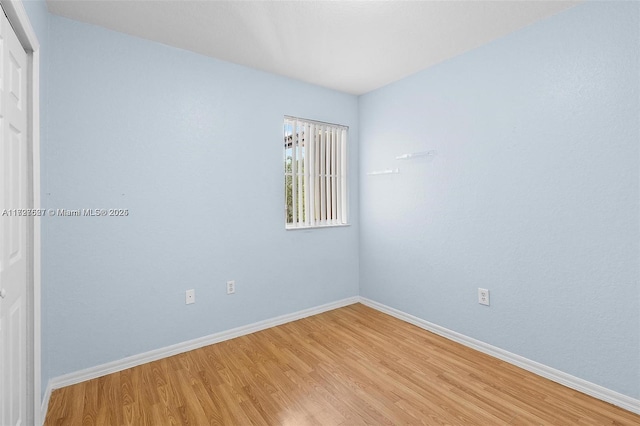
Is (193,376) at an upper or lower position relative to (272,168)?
lower

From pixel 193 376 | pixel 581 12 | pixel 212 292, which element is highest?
pixel 581 12

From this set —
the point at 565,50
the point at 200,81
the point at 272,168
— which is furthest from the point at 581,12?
the point at 200,81

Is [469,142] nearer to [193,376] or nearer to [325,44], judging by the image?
[325,44]

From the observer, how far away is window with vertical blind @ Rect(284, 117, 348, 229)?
3.24 meters

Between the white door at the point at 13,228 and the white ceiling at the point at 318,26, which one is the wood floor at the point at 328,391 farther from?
the white ceiling at the point at 318,26

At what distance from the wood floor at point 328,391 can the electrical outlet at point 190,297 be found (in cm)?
42

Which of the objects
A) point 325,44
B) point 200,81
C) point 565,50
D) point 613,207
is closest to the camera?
point 613,207

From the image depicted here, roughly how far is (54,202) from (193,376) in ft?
5.00

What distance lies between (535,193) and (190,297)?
2.81 meters

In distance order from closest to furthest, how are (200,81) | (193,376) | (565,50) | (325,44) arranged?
(565,50) → (193,376) → (325,44) → (200,81)

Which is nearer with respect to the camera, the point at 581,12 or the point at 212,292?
the point at 581,12

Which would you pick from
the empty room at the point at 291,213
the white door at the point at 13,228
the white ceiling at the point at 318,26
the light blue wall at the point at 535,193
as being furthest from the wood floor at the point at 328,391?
the white ceiling at the point at 318,26

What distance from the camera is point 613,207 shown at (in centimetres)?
187

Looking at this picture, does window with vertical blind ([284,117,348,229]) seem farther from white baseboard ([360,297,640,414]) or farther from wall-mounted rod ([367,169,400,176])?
white baseboard ([360,297,640,414])
